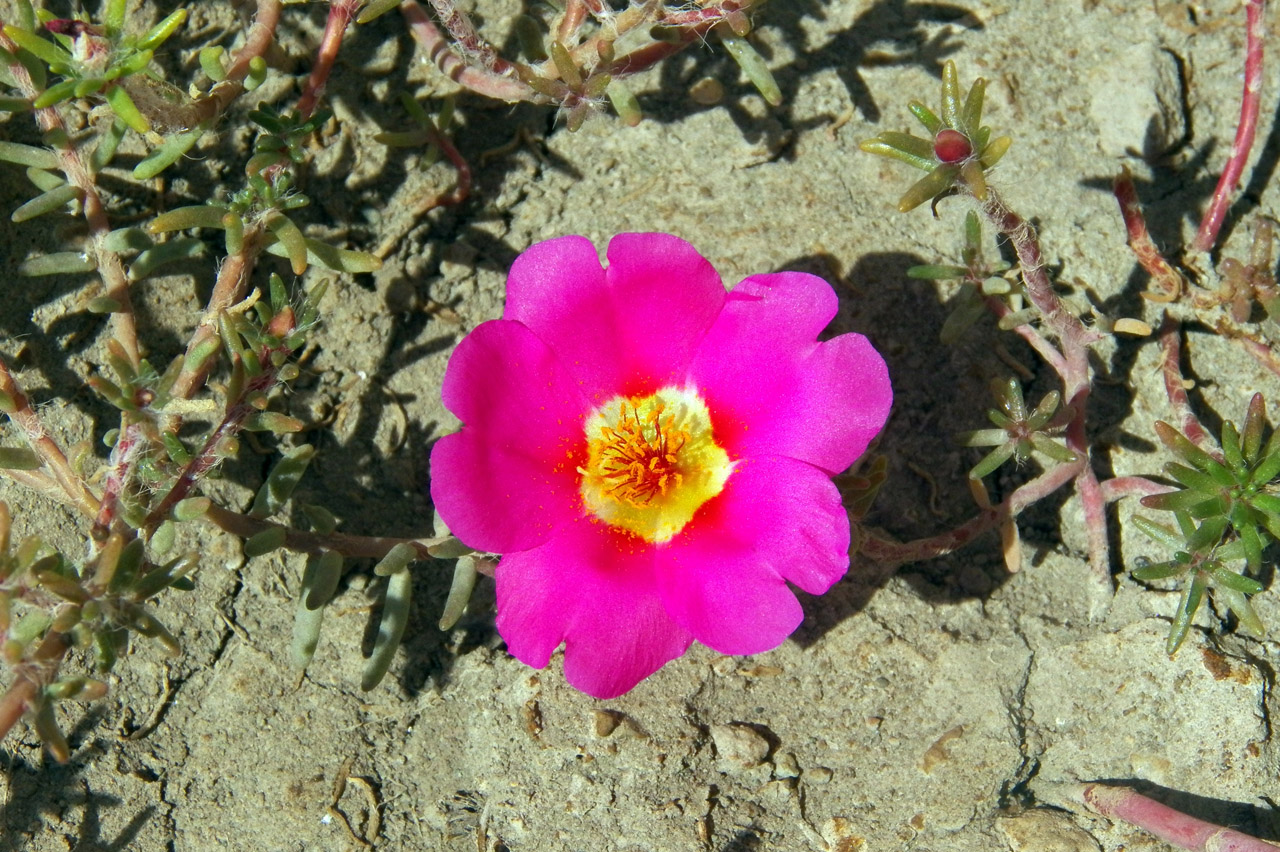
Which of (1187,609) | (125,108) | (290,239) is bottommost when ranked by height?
(1187,609)

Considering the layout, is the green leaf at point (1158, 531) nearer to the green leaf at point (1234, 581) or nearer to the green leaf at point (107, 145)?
the green leaf at point (1234, 581)

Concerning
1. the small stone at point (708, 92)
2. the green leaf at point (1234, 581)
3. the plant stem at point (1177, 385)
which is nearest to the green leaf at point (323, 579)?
the small stone at point (708, 92)

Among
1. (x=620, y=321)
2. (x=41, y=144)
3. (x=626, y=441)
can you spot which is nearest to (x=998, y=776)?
(x=626, y=441)

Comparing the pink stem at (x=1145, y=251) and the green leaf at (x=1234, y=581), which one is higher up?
the pink stem at (x=1145, y=251)

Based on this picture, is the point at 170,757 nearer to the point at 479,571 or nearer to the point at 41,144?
the point at 479,571

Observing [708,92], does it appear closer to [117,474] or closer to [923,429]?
[923,429]

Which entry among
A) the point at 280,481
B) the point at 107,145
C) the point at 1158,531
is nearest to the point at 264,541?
the point at 280,481

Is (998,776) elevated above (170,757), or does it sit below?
above

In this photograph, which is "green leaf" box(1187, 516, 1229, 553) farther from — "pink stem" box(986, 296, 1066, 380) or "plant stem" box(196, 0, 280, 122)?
"plant stem" box(196, 0, 280, 122)
